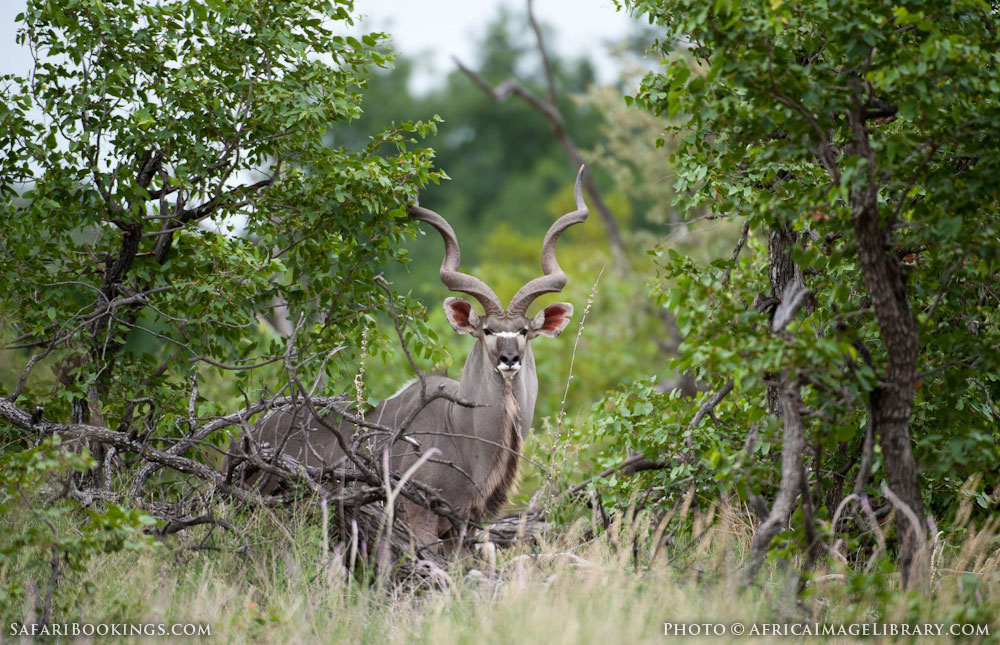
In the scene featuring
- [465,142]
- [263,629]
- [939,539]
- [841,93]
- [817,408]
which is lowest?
[263,629]

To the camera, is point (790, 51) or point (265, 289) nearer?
point (790, 51)

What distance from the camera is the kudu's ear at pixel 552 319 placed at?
681 cm

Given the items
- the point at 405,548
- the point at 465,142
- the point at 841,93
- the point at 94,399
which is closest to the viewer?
the point at 841,93

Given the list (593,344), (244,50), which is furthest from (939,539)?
(593,344)

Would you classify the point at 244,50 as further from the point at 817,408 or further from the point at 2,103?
the point at 817,408

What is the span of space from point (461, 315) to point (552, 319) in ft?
2.07

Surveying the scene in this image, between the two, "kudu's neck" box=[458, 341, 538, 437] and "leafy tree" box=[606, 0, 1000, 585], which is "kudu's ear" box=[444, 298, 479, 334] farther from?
"leafy tree" box=[606, 0, 1000, 585]

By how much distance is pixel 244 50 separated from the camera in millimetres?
5852

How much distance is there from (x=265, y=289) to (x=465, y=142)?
40.9 meters

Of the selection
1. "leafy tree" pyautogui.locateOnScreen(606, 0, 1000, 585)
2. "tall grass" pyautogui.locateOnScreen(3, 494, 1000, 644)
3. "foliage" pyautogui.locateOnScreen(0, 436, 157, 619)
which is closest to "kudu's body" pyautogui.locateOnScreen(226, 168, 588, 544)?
"tall grass" pyautogui.locateOnScreen(3, 494, 1000, 644)

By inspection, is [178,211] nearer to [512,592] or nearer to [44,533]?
[44,533]

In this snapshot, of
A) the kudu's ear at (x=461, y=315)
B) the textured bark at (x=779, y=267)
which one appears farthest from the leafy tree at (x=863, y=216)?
the kudu's ear at (x=461, y=315)

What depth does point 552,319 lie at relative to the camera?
22.8 ft

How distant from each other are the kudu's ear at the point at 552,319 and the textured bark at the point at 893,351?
8.86 ft
